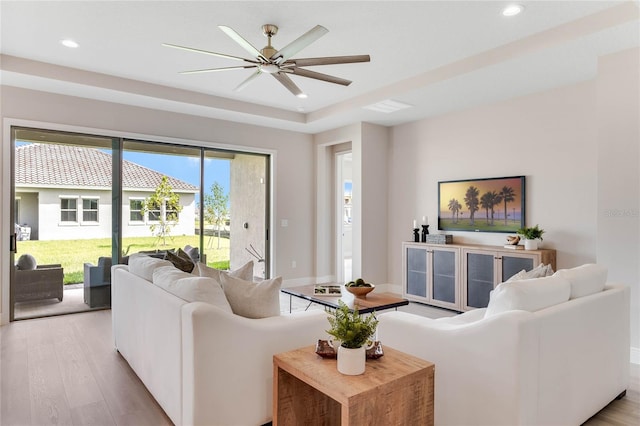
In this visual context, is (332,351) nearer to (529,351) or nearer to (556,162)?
(529,351)

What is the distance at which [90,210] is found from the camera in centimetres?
492

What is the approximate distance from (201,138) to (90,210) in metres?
1.75

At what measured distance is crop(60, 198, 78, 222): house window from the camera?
4.75 meters

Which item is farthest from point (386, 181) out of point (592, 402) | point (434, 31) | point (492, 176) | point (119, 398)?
point (119, 398)

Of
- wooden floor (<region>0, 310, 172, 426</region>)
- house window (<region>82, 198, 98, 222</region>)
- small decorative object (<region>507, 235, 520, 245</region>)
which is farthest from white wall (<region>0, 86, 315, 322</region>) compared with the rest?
small decorative object (<region>507, 235, 520, 245</region>)

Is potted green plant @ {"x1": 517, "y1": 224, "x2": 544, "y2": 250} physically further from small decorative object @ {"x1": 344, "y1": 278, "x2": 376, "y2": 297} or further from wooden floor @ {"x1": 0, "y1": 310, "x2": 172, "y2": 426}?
wooden floor @ {"x1": 0, "y1": 310, "x2": 172, "y2": 426}

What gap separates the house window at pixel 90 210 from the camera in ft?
16.0

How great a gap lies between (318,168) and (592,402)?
5.17m

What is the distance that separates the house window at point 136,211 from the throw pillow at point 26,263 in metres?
1.15

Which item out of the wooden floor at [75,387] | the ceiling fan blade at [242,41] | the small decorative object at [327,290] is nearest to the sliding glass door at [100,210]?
the wooden floor at [75,387]

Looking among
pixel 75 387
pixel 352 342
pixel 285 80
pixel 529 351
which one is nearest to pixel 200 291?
pixel 352 342

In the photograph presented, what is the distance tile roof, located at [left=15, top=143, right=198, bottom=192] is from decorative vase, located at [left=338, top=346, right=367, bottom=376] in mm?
4390

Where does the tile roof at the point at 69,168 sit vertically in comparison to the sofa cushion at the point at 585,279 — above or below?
above

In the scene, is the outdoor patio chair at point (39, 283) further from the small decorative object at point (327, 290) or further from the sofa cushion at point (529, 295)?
the sofa cushion at point (529, 295)
